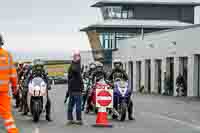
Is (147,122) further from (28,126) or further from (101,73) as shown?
(28,126)

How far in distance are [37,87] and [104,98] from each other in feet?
6.25

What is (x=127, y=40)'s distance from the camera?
207 feet

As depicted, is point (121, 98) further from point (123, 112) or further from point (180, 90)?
point (180, 90)

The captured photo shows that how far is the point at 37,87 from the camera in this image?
57.0 feet

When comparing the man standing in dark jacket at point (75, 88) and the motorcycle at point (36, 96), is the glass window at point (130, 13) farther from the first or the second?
the man standing in dark jacket at point (75, 88)

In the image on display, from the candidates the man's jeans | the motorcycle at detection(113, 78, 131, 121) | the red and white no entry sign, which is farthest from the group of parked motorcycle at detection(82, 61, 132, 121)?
the man's jeans

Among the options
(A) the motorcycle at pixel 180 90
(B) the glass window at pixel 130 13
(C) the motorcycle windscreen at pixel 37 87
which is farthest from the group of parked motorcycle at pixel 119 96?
(B) the glass window at pixel 130 13

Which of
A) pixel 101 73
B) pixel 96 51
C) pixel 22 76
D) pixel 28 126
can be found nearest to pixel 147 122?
pixel 101 73

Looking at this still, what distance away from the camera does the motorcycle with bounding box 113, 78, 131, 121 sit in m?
18.2

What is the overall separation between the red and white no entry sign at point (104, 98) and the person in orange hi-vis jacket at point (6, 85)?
5.99 m

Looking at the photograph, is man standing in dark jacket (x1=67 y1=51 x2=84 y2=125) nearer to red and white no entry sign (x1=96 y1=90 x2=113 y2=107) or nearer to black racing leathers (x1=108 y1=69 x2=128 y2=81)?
red and white no entry sign (x1=96 y1=90 x2=113 y2=107)

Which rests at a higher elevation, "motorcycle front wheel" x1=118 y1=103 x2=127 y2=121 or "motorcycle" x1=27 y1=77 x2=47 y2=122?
"motorcycle" x1=27 y1=77 x2=47 y2=122

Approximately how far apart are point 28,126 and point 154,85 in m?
37.0

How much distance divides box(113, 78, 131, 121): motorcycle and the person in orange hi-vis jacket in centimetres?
728
